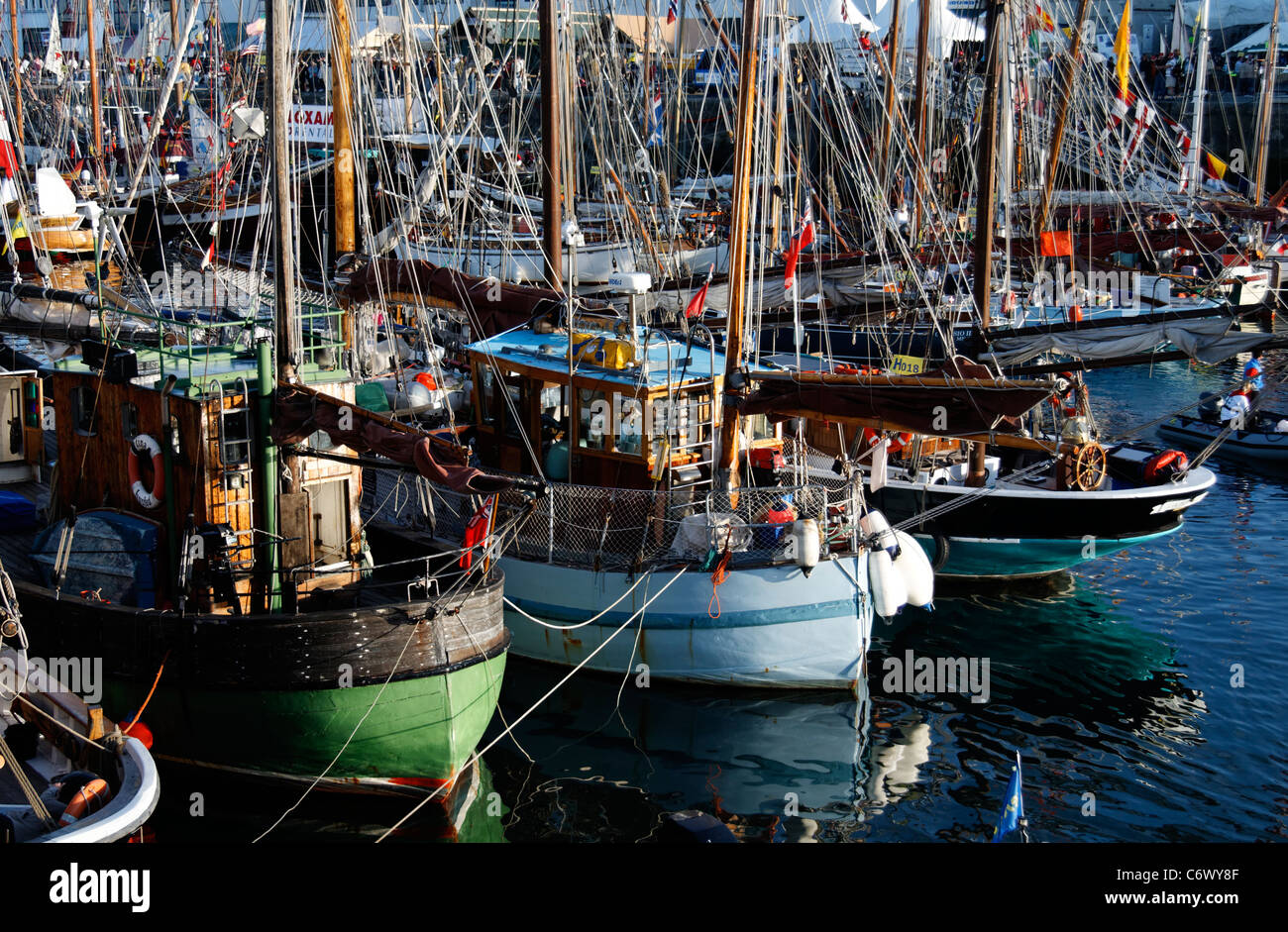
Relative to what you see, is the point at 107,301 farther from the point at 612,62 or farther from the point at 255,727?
the point at 612,62

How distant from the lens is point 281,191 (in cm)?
1511

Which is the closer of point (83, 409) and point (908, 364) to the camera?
point (83, 409)

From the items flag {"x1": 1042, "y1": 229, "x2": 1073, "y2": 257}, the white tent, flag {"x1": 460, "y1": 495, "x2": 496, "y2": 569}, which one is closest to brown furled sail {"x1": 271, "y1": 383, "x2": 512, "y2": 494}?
flag {"x1": 460, "y1": 495, "x2": 496, "y2": 569}

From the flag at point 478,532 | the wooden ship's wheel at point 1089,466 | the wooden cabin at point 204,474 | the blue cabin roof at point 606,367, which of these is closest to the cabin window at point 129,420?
the wooden cabin at point 204,474

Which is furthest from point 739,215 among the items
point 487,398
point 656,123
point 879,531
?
point 656,123

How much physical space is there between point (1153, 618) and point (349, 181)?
16354 millimetres

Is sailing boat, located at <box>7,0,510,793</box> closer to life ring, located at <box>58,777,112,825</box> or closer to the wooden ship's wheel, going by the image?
life ring, located at <box>58,777,112,825</box>

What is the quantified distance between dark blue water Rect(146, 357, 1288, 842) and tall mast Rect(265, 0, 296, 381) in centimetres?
521

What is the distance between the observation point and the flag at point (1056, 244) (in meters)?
31.6

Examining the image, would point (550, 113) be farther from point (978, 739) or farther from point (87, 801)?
point (87, 801)

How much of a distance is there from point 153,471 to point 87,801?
18.0 ft
